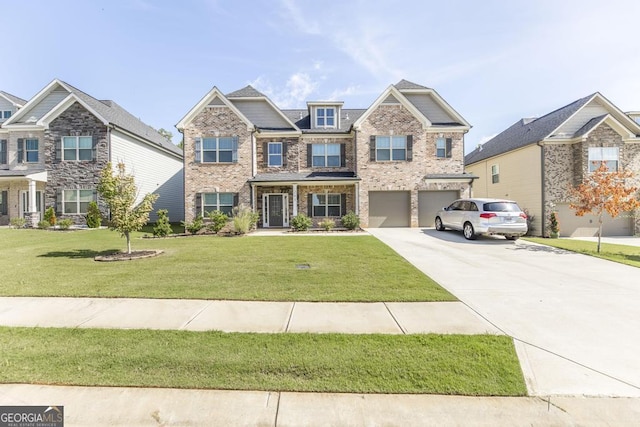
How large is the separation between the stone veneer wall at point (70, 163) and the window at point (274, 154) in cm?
1079

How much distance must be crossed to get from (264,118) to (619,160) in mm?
22707

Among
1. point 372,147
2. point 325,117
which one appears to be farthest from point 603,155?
point 325,117

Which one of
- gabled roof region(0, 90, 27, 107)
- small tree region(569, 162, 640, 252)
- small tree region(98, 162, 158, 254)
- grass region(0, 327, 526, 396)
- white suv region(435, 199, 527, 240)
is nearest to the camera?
grass region(0, 327, 526, 396)

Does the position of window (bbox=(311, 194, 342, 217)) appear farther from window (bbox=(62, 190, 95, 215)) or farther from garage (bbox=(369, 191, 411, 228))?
window (bbox=(62, 190, 95, 215))

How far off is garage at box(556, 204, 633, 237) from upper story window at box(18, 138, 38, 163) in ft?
115

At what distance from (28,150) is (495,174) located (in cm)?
3444

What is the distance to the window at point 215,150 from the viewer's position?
17.8 meters

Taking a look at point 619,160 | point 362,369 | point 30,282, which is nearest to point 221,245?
point 30,282

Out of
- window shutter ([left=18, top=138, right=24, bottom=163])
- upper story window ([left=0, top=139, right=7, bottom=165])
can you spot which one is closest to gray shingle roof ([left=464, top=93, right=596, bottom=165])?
window shutter ([left=18, top=138, right=24, bottom=163])

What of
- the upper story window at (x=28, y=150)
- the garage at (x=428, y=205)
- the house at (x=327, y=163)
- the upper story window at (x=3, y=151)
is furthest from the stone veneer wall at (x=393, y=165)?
the upper story window at (x=3, y=151)

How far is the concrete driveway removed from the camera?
10.4 feet

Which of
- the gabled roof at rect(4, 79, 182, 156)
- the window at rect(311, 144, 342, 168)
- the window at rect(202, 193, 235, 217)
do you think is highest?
the gabled roof at rect(4, 79, 182, 156)

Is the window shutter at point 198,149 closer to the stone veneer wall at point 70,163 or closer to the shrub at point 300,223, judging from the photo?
the stone veneer wall at point 70,163

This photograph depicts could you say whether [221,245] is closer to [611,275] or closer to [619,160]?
[611,275]
